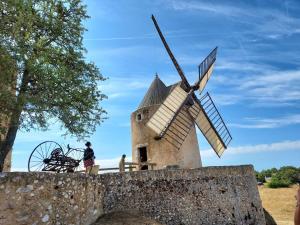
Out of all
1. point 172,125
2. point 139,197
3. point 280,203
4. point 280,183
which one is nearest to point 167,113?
point 172,125

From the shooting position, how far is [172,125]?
1686 cm

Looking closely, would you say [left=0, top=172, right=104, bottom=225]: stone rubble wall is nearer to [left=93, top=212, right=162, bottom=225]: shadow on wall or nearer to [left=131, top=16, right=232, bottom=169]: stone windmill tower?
[left=93, top=212, right=162, bottom=225]: shadow on wall

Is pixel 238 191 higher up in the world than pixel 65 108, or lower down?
lower down

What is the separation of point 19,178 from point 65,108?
600 centimetres

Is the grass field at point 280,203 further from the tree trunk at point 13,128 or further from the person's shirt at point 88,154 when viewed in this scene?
the tree trunk at point 13,128

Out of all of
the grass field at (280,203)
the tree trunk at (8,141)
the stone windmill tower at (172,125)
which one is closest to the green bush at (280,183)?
the grass field at (280,203)

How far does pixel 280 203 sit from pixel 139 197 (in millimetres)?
22927

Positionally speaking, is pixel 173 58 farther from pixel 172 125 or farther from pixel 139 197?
pixel 139 197

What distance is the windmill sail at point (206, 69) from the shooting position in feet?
63.7

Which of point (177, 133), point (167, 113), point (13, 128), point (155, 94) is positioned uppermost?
point (155, 94)

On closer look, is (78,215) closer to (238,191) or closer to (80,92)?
(80,92)

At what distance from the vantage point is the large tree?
1232 centimetres

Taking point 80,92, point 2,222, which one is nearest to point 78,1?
point 80,92

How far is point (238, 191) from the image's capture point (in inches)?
570
